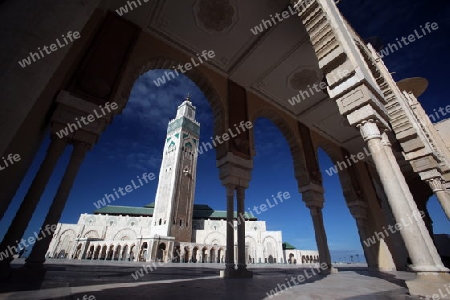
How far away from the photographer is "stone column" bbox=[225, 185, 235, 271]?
5.30 m

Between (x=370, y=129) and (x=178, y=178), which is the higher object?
(x=178, y=178)

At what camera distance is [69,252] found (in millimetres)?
35812

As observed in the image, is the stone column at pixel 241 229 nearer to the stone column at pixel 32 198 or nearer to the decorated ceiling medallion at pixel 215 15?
the stone column at pixel 32 198

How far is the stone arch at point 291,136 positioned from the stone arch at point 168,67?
1.74m

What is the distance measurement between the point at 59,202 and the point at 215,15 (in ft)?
18.8

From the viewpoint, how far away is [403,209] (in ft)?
9.05

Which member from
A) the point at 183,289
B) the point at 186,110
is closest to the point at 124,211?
the point at 186,110

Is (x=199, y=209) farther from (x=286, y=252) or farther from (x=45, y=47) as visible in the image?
(x=45, y=47)

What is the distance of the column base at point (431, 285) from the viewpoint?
7.42ft

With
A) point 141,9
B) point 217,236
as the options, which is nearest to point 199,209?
point 217,236

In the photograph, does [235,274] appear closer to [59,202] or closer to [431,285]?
[431,285]

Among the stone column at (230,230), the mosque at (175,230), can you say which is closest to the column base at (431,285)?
the stone column at (230,230)

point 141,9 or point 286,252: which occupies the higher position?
point 141,9

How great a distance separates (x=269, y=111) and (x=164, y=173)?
31364 mm
